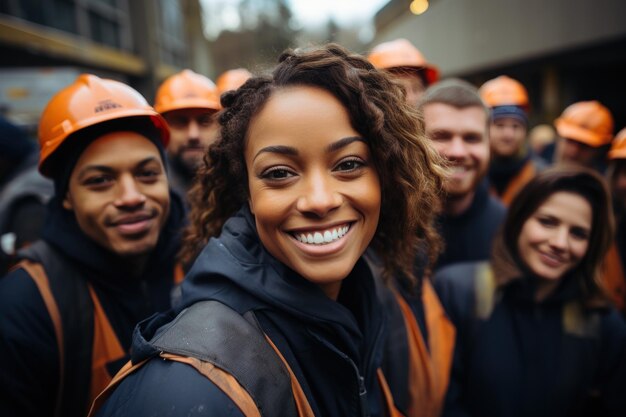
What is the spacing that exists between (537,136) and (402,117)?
9515 mm

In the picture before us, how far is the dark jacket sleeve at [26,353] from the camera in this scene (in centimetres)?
157

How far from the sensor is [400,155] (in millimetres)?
1382

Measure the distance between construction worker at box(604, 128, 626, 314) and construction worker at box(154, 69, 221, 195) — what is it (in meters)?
3.51

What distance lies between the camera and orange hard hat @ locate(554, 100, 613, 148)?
500 centimetres

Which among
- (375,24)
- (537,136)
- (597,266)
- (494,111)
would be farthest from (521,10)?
(375,24)

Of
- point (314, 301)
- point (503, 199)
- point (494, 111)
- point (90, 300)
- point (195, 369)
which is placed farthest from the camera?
point (494, 111)

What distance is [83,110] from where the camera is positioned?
1.86m

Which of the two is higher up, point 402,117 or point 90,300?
point 402,117

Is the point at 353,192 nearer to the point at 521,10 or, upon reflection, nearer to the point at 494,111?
the point at 494,111

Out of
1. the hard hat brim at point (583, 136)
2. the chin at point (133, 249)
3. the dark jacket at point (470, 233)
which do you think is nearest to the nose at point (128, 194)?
the chin at point (133, 249)

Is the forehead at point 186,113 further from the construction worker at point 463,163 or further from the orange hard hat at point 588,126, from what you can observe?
the orange hard hat at point 588,126

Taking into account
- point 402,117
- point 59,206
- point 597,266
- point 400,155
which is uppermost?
point 402,117

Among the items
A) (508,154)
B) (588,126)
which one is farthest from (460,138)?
(588,126)

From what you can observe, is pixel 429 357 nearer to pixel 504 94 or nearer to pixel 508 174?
pixel 508 174
